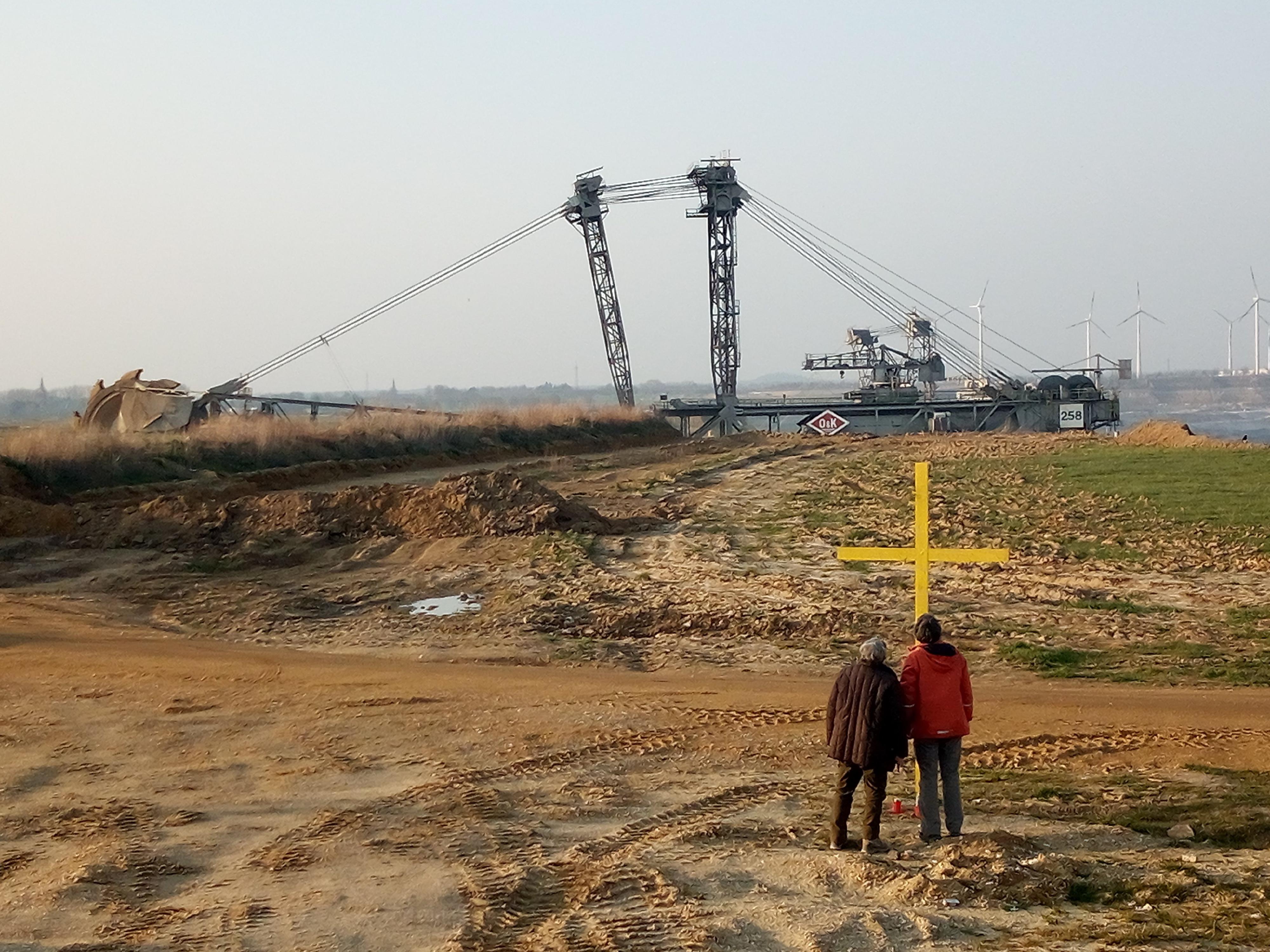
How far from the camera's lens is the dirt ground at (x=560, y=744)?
22.5 ft

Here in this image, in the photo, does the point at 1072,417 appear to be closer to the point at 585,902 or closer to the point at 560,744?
the point at 560,744

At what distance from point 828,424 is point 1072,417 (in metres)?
48.6

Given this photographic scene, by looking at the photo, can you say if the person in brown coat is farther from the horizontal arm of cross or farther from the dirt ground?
the horizontal arm of cross

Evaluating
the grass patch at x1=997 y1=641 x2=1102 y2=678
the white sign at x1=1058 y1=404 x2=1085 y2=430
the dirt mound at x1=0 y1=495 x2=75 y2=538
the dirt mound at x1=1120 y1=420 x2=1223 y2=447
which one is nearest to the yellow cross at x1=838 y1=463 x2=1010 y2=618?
the grass patch at x1=997 y1=641 x2=1102 y2=678

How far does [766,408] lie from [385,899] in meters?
60.8

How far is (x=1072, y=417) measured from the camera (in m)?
63.8

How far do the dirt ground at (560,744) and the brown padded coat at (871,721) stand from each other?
59 centimetres

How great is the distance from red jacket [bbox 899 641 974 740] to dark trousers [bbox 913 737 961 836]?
9 cm

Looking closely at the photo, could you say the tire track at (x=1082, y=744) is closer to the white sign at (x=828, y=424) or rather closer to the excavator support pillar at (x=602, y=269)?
the white sign at (x=828, y=424)

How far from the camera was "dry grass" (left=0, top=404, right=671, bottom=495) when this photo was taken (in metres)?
29.2

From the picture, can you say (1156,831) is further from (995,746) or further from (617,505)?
(617,505)

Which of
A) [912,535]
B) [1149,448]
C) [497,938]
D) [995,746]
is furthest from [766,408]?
[497,938]

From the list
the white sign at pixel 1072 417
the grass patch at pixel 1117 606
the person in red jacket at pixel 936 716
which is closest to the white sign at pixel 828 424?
the grass patch at pixel 1117 606

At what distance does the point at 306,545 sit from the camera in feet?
70.3
